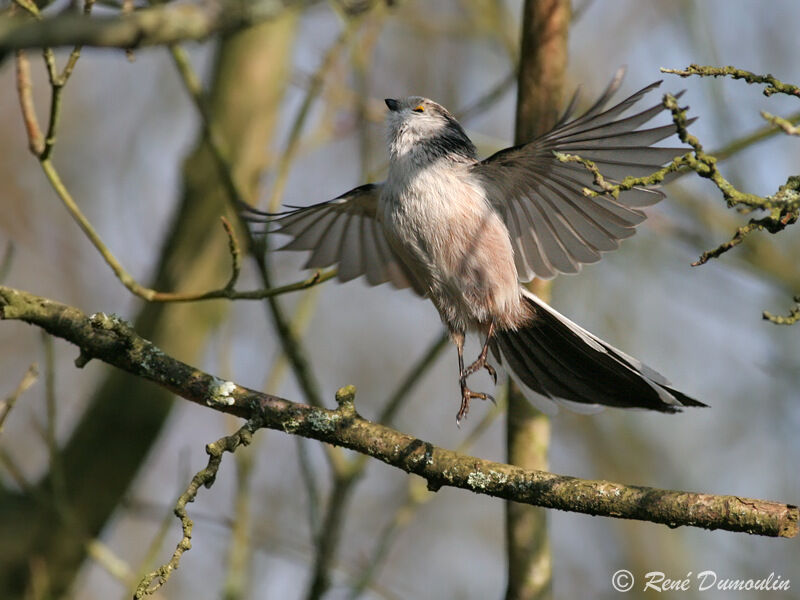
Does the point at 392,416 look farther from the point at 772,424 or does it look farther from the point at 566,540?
the point at 566,540

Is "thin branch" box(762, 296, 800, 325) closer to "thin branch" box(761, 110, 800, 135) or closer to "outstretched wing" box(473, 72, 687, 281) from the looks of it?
"thin branch" box(761, 110, 800, 135)

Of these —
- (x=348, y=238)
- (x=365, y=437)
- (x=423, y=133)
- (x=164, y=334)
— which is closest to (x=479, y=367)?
(x=365, y=437)

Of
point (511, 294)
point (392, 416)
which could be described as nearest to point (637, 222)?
point (511, 294)

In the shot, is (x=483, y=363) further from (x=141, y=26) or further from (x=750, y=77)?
(x=141, y=26)

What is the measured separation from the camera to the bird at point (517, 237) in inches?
120

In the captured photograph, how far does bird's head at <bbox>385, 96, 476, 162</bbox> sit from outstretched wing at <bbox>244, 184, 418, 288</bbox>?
0.86 ft

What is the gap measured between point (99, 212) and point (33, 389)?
2281 millimetres

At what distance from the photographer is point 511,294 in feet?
10.7

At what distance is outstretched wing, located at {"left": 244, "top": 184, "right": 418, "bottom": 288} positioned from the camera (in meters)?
3.82

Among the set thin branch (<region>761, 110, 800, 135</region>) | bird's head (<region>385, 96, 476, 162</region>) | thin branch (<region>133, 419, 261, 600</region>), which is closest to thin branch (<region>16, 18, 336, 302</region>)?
thin branch (<region>133, 419, 261, 600</region>)

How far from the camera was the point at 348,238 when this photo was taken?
4031mm

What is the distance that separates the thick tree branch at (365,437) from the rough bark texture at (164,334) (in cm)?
159

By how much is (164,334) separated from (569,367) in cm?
207

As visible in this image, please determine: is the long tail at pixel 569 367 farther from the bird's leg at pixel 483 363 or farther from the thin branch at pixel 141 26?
the thin branch at pixel 141 26
